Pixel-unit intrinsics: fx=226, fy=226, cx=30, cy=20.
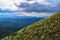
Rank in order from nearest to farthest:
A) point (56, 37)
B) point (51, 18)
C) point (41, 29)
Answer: point (56, 37) → point (41, 29) → point (51, 18)

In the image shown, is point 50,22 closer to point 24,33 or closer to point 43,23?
point 43,23

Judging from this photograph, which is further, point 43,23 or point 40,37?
point 43,23

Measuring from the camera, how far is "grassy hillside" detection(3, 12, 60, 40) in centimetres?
1873

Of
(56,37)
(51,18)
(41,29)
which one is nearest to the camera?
(56,37)

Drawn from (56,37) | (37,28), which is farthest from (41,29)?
(56,37)

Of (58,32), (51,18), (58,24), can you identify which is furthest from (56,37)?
(51,18)

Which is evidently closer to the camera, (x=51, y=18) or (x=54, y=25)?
(x=54, y=25)

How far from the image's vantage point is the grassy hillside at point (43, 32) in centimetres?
1873

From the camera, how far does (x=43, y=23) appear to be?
20.9m

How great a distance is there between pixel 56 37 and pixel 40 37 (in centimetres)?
133

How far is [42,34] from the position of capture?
62.5ft

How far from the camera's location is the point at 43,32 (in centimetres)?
1919

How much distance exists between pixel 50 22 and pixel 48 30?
56.4 inches

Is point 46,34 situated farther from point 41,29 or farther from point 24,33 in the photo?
point 24,33
